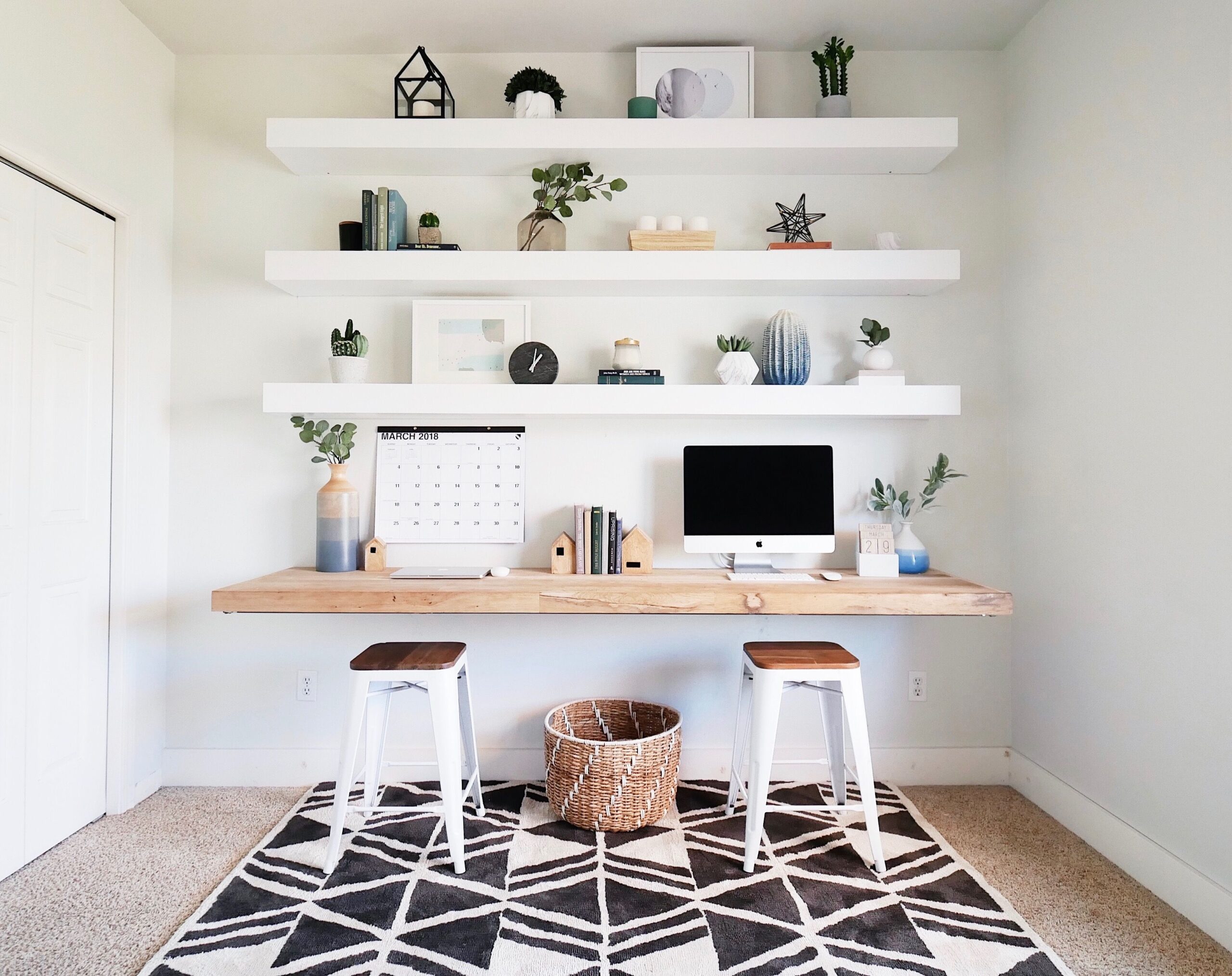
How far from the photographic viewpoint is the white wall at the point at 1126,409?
1.78 metres

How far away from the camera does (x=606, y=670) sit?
267cm

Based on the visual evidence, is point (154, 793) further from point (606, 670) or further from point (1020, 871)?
point (1020, 871)

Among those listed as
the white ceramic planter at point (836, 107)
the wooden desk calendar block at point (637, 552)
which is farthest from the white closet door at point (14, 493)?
the white ceramic planter at point (836, 107)

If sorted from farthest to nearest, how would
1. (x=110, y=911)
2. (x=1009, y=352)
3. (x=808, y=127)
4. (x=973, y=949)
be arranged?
1. (x=1009, y=352)
2. (x=808, y=127)
3. (x=110, y=911)
4. (x=973, y=949)

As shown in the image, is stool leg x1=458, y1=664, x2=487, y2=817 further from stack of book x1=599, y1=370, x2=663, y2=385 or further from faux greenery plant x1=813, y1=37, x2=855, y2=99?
faux greenery plant x1=813, y1=37, x2=855, y2=99

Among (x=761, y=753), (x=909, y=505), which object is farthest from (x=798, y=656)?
(x=909, y=505)

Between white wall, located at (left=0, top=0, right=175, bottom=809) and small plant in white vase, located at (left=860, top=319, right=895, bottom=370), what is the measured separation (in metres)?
2.56

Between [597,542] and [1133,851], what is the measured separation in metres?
1.82

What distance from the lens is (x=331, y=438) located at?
100 inches

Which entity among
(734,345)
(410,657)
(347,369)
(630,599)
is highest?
(734,345)

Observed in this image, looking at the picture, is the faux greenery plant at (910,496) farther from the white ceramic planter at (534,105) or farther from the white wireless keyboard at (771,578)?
the white ceramic planter at (534,105)

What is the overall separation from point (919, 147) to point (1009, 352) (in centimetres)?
81

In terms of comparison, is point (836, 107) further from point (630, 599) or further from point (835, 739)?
point (835, 739)

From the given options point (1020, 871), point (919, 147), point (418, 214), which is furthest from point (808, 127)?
point (1020, 871)
